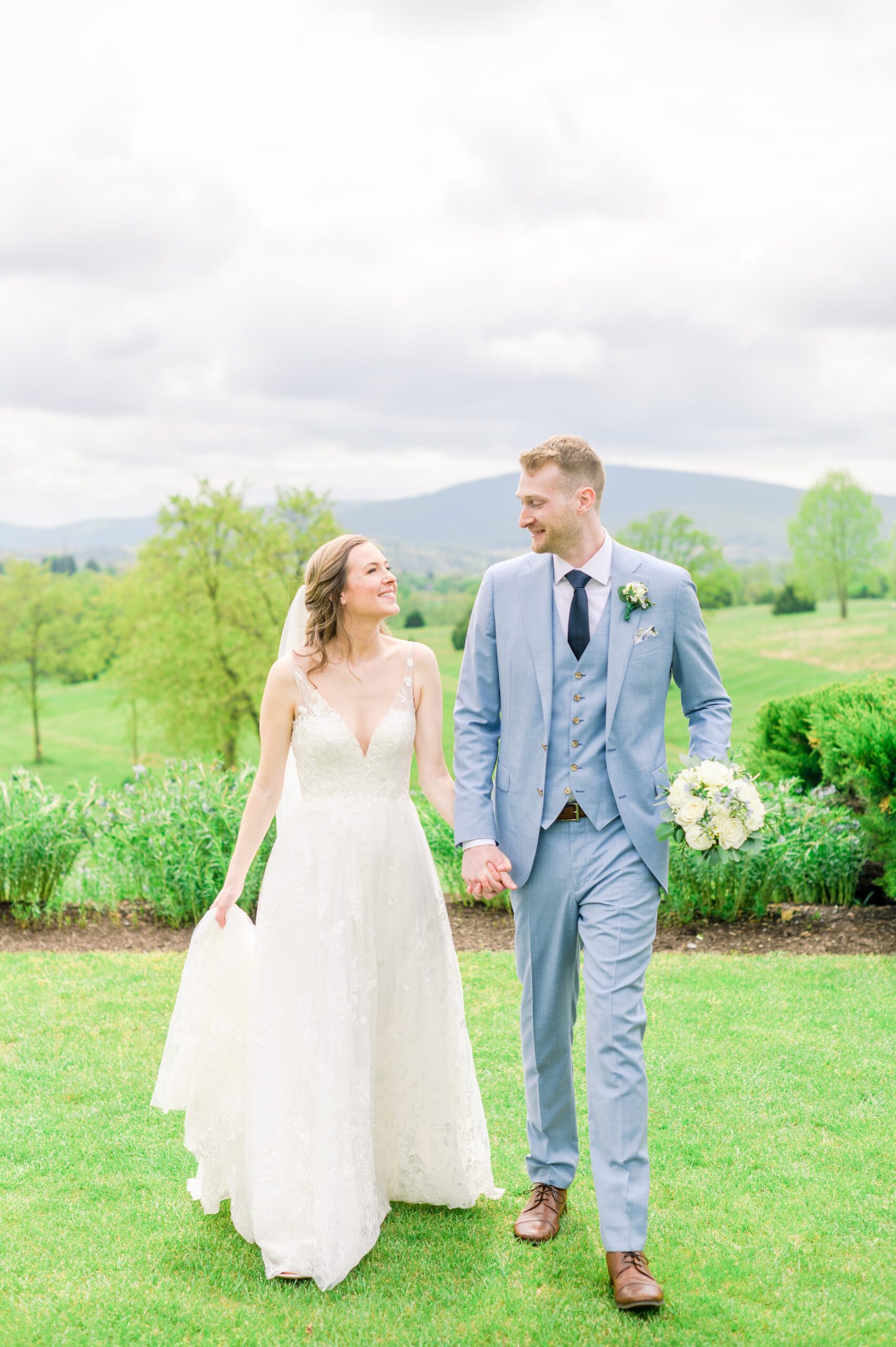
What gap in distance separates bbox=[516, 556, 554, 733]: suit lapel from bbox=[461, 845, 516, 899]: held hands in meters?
0.43

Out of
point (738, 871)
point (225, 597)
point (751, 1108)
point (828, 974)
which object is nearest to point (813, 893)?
point (738, 871)

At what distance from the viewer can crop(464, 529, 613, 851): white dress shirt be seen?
12.4 feet

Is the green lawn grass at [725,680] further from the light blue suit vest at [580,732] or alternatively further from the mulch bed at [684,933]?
the light blue suit vest at [580,732]

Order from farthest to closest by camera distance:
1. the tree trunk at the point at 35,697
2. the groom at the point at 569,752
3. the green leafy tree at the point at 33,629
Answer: the green leafy tree at the point at 33,629, the tree trunk at the point at 35,697, the groom at the point at 569,752

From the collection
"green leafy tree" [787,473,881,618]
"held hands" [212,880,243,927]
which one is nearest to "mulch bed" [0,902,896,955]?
"held hands" [212,880,243,927]

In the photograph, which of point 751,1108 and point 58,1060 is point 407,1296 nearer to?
point 751,1108

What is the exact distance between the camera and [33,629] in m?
Answer: 44.7

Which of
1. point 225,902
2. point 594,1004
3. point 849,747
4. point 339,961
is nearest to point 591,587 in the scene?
point 594,1004

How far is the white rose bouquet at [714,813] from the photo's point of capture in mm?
3477

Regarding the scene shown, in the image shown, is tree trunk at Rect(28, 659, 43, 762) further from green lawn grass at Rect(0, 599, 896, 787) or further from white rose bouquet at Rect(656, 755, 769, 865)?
white rose bouquet at Rect(656, 755, 769, 865)

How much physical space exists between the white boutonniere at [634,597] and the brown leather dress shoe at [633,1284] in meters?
1.94

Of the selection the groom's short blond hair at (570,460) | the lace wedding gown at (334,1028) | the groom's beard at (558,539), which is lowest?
the lace wedding gown at (334,1028)

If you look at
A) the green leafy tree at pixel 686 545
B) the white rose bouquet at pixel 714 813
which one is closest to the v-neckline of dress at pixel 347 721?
the white rose bouquet at pixel 714 813

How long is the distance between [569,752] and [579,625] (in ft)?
1.38
